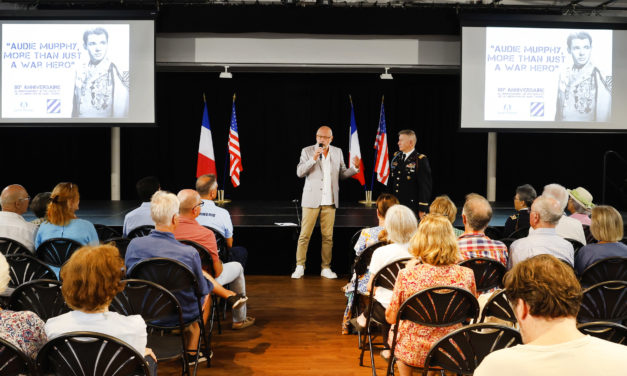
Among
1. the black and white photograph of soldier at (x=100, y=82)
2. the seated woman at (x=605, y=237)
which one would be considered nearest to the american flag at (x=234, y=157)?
the black and white photograph of soldier at (x=100, y=82)

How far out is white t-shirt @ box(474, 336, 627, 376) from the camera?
137cm

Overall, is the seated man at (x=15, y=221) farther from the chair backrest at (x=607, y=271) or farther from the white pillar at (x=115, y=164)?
the white pillar at (x=115, y=164)

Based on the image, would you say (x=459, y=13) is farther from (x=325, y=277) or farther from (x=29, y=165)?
(x=29, y=165)

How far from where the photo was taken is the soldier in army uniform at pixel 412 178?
595 cm

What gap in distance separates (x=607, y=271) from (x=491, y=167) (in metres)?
6.98

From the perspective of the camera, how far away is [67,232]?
399cm

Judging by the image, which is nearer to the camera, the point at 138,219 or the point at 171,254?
the point at 171,254

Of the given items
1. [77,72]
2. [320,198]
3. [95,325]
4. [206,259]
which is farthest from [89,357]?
[77,72]

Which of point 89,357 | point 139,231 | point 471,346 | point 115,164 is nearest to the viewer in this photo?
point 89,357

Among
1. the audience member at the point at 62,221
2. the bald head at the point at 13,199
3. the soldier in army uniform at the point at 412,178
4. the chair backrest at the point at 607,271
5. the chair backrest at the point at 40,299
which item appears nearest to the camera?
the chair backrest at the point at 40,299

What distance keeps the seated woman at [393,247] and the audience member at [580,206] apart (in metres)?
2.57

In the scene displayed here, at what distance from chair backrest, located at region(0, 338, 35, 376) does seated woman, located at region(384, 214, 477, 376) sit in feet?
5.30

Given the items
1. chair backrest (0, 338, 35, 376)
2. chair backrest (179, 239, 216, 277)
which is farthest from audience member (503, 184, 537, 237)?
chair backrest (0, 338, 35, 376)

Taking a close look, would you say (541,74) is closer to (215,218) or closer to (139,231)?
(215,218)
